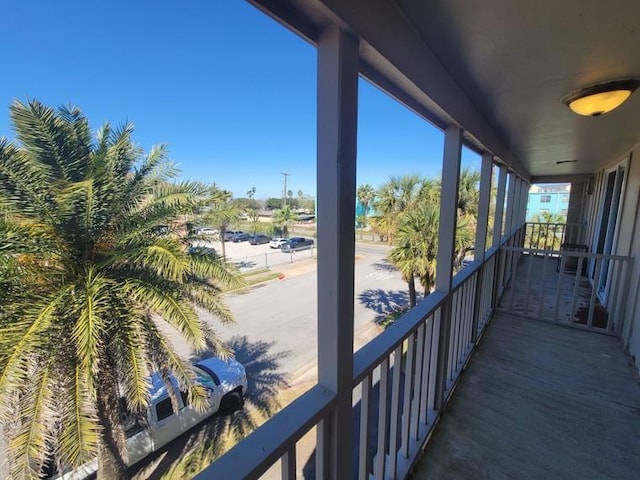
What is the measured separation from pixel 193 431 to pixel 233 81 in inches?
215

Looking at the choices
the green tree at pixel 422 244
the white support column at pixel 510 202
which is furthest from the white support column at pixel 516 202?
the green tree at pixel 422 244

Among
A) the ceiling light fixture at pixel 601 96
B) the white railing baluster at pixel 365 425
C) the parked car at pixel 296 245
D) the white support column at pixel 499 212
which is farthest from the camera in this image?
the parked car at pixel 296 245

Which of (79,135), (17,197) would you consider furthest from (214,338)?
(79,135)

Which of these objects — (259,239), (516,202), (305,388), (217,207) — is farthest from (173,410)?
(259,239)

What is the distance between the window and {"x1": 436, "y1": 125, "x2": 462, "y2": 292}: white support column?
448 centimetres

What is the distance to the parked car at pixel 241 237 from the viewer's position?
22.5 m

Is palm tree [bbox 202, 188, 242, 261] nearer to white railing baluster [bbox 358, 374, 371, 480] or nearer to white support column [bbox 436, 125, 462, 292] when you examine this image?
A: white support column [bbox 436, 125, 462, 292]

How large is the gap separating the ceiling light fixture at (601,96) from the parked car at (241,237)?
22.1 m

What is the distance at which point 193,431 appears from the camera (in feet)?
15.9

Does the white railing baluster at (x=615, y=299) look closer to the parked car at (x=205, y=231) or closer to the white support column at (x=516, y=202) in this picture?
the white support column at (x=516, y=202)

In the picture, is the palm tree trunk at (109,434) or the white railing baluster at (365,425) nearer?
the white railing baluster at (365,425)

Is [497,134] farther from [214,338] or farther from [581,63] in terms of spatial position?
[214,338]

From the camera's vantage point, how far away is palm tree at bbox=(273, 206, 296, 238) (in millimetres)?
21656

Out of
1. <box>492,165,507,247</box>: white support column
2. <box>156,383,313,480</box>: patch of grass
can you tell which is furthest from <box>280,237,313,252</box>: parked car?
<box>492,165,507,247</box>: white support column
